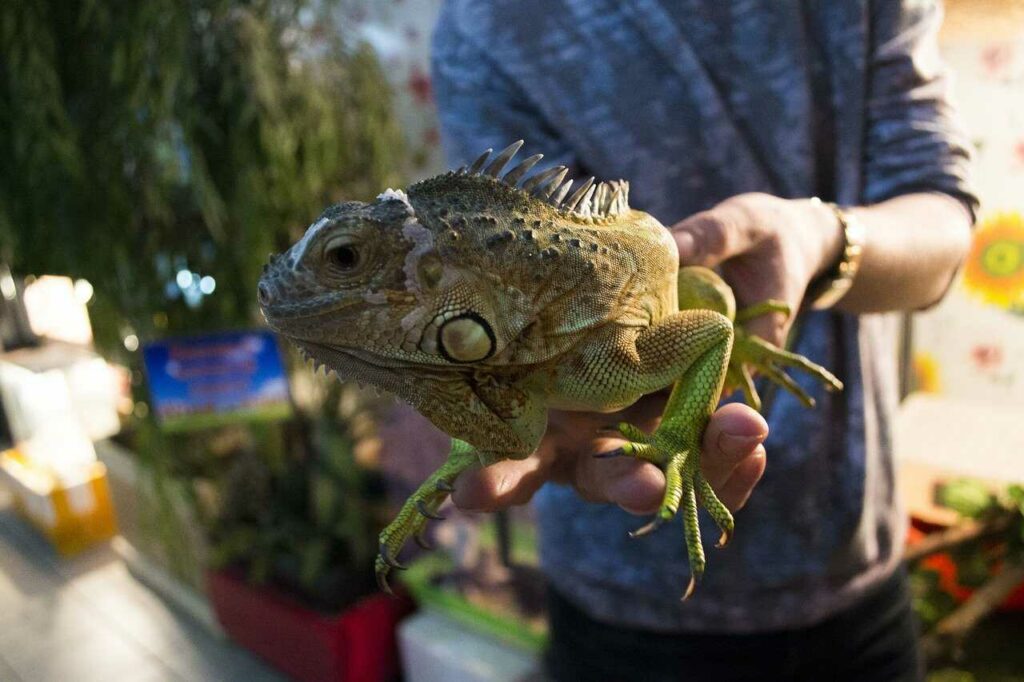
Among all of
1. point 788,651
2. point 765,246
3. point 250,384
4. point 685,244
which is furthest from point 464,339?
point 250,384

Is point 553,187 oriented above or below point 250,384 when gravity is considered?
above

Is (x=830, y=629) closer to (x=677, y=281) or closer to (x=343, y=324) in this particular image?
(x=677, y=281)

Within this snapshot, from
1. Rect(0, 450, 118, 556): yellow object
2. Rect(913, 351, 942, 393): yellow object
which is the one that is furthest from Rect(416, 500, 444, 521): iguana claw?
Rect(913, 351, 942, 393): yellow object

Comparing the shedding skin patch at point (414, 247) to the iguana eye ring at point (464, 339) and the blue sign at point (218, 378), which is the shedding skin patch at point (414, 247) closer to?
the iguana eye ring at point (464, 339)

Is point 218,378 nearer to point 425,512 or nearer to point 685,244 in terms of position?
point 425,512

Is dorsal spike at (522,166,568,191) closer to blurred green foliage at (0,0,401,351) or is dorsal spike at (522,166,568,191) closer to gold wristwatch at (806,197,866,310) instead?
gold wristwatch at (806,197,866,310)

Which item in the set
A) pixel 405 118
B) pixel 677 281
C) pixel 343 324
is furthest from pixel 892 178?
pixel 405 118

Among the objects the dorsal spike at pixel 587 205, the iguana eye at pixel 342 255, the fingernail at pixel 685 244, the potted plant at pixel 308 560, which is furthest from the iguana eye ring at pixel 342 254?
the potted plant at pixel 308 560
